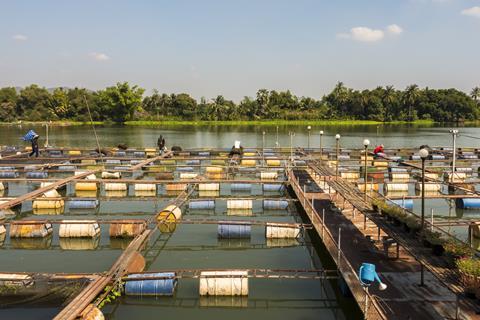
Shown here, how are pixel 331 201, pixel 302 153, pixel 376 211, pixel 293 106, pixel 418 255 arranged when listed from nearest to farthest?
pixel 418 255
pixel 376 211
pixel 331 201
pixel 302 153
pixel 293 106

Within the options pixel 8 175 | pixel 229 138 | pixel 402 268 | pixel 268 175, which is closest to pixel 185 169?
pixel 268 175

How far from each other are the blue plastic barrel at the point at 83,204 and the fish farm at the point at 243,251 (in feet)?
0.21

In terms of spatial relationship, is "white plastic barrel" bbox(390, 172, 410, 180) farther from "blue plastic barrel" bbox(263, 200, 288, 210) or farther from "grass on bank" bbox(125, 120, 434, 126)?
"grass on bank" bbox(125, 120, 434, 126)

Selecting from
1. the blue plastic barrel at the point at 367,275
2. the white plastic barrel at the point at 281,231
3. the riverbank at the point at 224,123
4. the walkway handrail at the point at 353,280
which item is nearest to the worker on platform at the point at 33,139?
the white plastic barrel at the point at 281,231

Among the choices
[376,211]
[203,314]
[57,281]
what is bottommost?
[203,314]

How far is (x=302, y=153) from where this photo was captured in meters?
42.4

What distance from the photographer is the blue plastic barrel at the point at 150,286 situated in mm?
12820

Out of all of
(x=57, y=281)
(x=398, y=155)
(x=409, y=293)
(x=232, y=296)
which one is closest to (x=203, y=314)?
(x=232, y=296)

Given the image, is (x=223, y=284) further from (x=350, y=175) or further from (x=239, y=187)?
(x=350, y=175)

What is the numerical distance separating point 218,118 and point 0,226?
9857 centimetres

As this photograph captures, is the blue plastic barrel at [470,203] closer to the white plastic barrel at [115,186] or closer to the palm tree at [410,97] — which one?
the white plastic barrel at [115,186]

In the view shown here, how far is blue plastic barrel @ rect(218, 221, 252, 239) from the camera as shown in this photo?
A: 18.8 metres

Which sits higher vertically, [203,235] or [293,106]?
[293,106]

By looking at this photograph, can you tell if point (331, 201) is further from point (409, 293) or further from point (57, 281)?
point (57, 281)
